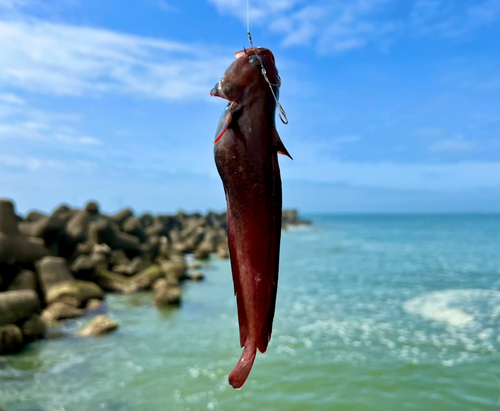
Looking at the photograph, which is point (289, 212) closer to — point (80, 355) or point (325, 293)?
point (325, 293)

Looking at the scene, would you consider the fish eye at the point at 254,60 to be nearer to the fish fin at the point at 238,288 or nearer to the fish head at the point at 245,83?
the fish head at the point at 245,83

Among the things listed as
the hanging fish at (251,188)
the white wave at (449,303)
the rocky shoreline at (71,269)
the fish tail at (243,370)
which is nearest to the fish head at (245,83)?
the hanging fish at (251,188)

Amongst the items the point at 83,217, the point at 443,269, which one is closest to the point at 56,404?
the point at 83,217

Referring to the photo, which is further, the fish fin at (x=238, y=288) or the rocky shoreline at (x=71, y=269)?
the rocky shoreline at (x=71, y=269)

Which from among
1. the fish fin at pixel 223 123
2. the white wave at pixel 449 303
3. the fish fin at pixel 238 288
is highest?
the fish fin at pixel 223 123

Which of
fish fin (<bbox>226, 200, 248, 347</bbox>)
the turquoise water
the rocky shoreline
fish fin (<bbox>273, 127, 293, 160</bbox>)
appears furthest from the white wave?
fish fin (<bbox>273, 127, 293, 160</bbox>)

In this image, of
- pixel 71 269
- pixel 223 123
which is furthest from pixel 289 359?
pixel 71 269

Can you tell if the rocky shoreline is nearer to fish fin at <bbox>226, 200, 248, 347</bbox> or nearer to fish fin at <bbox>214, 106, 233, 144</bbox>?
fish fin at <bbox>226, 200, 248, 347</bbox>
